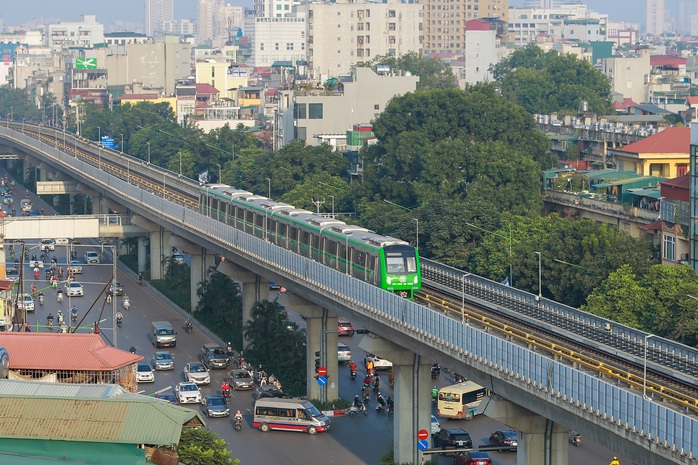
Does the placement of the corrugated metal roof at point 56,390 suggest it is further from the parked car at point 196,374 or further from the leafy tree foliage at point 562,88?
the leafy tree foliage at point 562,88

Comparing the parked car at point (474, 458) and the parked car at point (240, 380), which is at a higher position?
the parked car at point (474, 458)

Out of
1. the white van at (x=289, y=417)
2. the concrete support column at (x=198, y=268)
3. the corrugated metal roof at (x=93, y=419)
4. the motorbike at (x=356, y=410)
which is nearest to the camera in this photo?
the corrugated metal roof at (x=93, y=419)

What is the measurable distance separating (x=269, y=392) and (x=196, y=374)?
601 cm

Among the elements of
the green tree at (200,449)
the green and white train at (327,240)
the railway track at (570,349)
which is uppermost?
the green and white train at (327,240)

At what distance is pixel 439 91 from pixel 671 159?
2074cm

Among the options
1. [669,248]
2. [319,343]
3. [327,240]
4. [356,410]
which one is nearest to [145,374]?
[319,343]

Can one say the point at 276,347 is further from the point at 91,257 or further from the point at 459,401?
the point at 91,257

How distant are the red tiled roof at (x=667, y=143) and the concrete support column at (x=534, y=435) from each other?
2375 inches

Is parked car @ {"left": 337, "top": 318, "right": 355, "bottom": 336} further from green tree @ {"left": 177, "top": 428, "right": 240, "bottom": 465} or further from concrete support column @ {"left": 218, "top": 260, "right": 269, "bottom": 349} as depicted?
green tree @ {"left": 177, "top": 428, "right": 240, "bottom": 465}

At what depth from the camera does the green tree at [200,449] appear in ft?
147

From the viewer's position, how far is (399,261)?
6625 cm

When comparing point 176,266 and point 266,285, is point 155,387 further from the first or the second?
point 176,266

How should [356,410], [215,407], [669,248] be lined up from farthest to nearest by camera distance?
[669,248]
[356,410]
[215,407]

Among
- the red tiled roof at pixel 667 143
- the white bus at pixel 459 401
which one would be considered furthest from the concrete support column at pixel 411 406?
the red tiled roof at pixel 667 143
